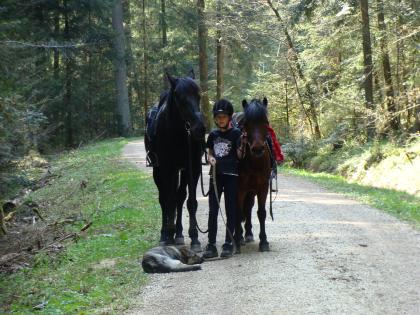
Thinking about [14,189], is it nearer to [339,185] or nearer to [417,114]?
[339,185]

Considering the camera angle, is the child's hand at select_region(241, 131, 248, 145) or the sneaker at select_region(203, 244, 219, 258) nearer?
the child's hand at select_region(241, 131, 248, 145)

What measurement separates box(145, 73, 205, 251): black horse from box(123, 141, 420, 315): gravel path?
3.25 feet

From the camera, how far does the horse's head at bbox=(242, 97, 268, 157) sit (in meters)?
6.46

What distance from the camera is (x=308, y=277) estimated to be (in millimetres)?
6164

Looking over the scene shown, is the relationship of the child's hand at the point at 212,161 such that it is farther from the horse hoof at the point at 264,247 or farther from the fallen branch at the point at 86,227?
the fallen branch at the point at 86,227

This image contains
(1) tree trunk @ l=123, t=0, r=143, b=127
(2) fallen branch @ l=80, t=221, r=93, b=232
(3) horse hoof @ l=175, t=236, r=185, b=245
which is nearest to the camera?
(3) horse hoof @ l=175, t=236, r=185, b=245

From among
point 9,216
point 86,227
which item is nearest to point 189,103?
point 86,227

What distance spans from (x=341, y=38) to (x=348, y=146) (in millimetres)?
4737

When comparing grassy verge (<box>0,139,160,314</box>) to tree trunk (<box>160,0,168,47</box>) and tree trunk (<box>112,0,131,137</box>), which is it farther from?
tree trunk (<box>160,0,168,47</box>)

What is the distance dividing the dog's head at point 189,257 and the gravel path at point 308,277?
202 mm

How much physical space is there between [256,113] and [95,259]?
11.0 ft

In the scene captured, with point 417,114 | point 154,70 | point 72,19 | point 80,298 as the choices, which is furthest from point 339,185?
point 154,70

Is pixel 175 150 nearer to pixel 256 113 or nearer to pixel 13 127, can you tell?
pixel 256 113

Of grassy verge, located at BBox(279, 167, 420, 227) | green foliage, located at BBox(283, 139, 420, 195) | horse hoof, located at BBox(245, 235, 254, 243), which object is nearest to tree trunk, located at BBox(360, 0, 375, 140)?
green foliage, located at BBox(283, 139, 420, 195)
